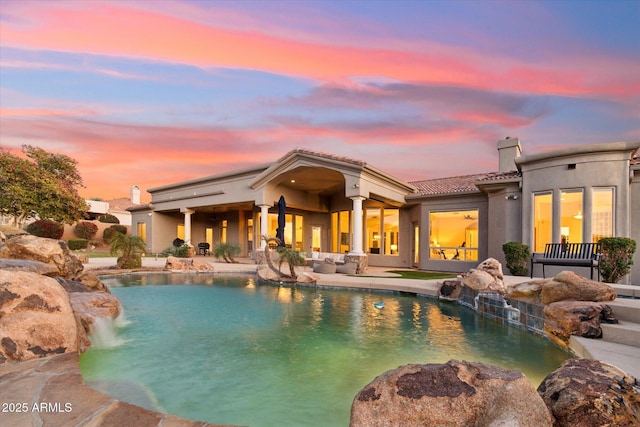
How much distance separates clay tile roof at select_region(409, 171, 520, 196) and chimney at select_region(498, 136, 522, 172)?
24.1 inches

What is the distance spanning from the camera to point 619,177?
33.2ft

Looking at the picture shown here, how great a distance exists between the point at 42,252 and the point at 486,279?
9.67m

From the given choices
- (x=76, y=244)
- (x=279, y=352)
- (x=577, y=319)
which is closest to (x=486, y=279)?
(x=577, y=319)

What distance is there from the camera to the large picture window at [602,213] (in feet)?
33.7

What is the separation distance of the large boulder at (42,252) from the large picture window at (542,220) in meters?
13.9

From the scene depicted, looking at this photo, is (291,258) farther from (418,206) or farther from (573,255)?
(573,255)

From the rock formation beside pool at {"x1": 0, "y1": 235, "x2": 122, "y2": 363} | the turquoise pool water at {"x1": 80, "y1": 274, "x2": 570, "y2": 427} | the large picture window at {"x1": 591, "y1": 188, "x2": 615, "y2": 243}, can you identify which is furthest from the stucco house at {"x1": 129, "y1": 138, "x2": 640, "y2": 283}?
the rock formation beside pool at {"x1": 0, "y1": 235, "x2": 122, "y2": 363}

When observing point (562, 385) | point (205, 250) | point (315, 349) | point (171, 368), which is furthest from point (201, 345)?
point (205, 250)

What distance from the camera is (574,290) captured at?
5.66 m

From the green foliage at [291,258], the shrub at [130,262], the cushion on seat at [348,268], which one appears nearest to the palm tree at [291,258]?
the green foliage at [291,258]

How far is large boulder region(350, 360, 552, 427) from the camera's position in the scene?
1.88 m

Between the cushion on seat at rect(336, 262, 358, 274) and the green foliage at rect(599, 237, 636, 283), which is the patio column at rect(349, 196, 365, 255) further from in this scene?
the green foliage at rect(599, 237, 636, 283)

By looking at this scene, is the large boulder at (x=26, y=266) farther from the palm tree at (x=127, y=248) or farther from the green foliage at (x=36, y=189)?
the green foliage at (x=36, y=189)

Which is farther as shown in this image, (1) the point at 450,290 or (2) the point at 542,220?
(2) the point at 542,220
